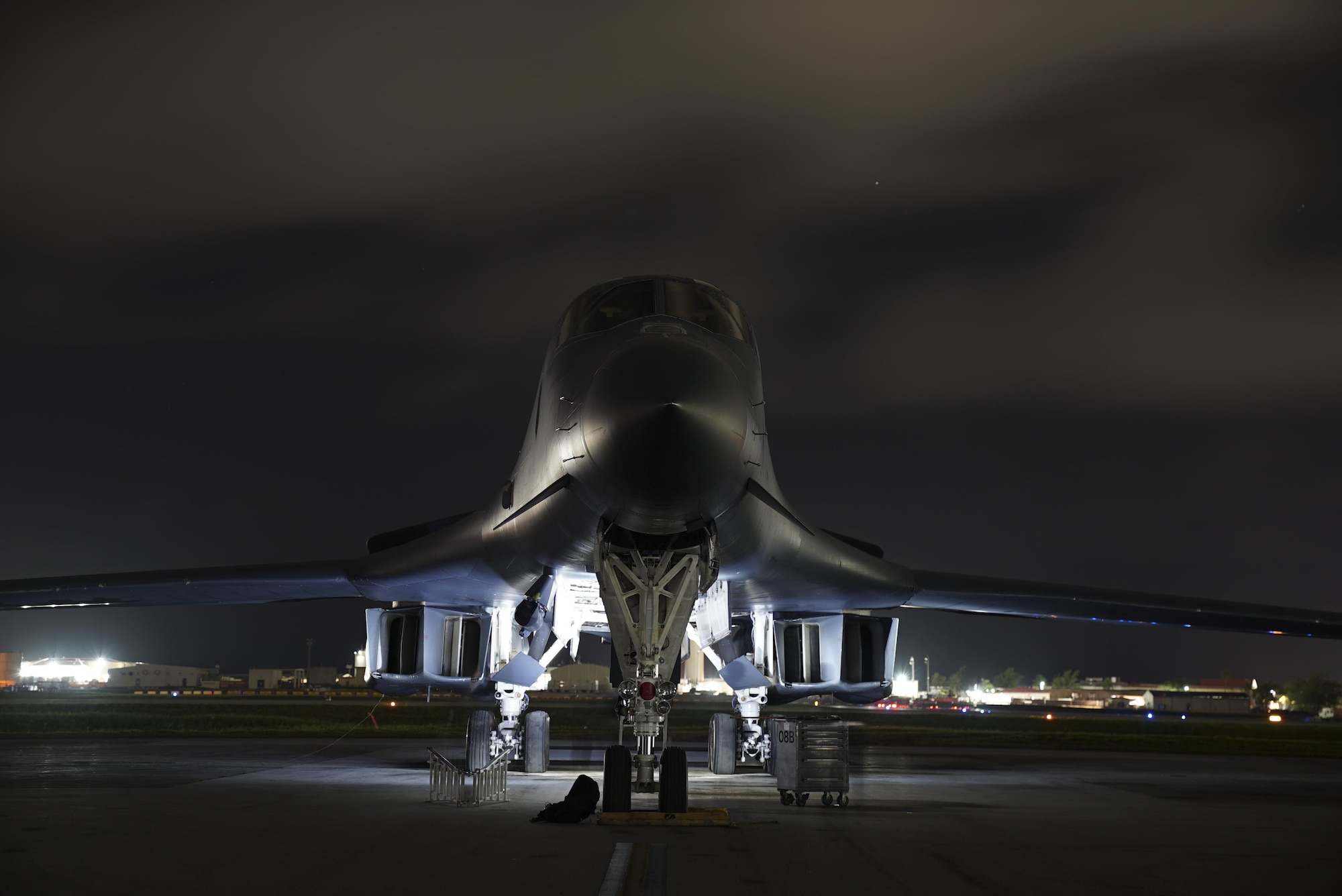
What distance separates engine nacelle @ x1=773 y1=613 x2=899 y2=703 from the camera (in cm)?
1302

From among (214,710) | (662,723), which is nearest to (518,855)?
(662,723)

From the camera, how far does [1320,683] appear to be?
293ft

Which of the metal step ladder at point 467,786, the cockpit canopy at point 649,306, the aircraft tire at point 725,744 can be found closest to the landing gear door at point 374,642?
the metal step ladder at point 467,786

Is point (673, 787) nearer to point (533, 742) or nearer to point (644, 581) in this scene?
point (644, 581)

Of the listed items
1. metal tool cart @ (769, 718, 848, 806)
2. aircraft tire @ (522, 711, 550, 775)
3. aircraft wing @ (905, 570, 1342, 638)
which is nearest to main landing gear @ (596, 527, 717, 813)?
metal tool cart @ (769, 718, 848, 806)

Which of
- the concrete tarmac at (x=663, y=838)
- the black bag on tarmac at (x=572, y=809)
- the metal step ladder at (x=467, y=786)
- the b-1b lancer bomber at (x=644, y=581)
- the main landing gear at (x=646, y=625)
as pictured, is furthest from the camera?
the metal step ladder at (x=467, y=786)

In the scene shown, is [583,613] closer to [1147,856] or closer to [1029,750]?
[1147,856]

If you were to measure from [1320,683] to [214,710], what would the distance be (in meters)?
87.5

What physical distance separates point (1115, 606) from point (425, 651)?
29.3ft

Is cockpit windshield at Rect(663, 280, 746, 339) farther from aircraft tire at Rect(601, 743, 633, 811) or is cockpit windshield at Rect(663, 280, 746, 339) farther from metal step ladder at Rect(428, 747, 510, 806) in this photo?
metal step ladder at Rect(428, 747, 510, 806)

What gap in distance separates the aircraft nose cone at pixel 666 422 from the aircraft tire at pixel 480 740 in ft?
19.5

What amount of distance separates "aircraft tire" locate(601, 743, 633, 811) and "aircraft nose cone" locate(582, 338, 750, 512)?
2.02 meters

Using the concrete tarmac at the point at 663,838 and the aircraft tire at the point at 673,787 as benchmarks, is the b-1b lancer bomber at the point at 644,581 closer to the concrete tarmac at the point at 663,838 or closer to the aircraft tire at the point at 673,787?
the aircraft tire at the point at 673,787

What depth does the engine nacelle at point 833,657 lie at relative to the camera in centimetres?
1302
